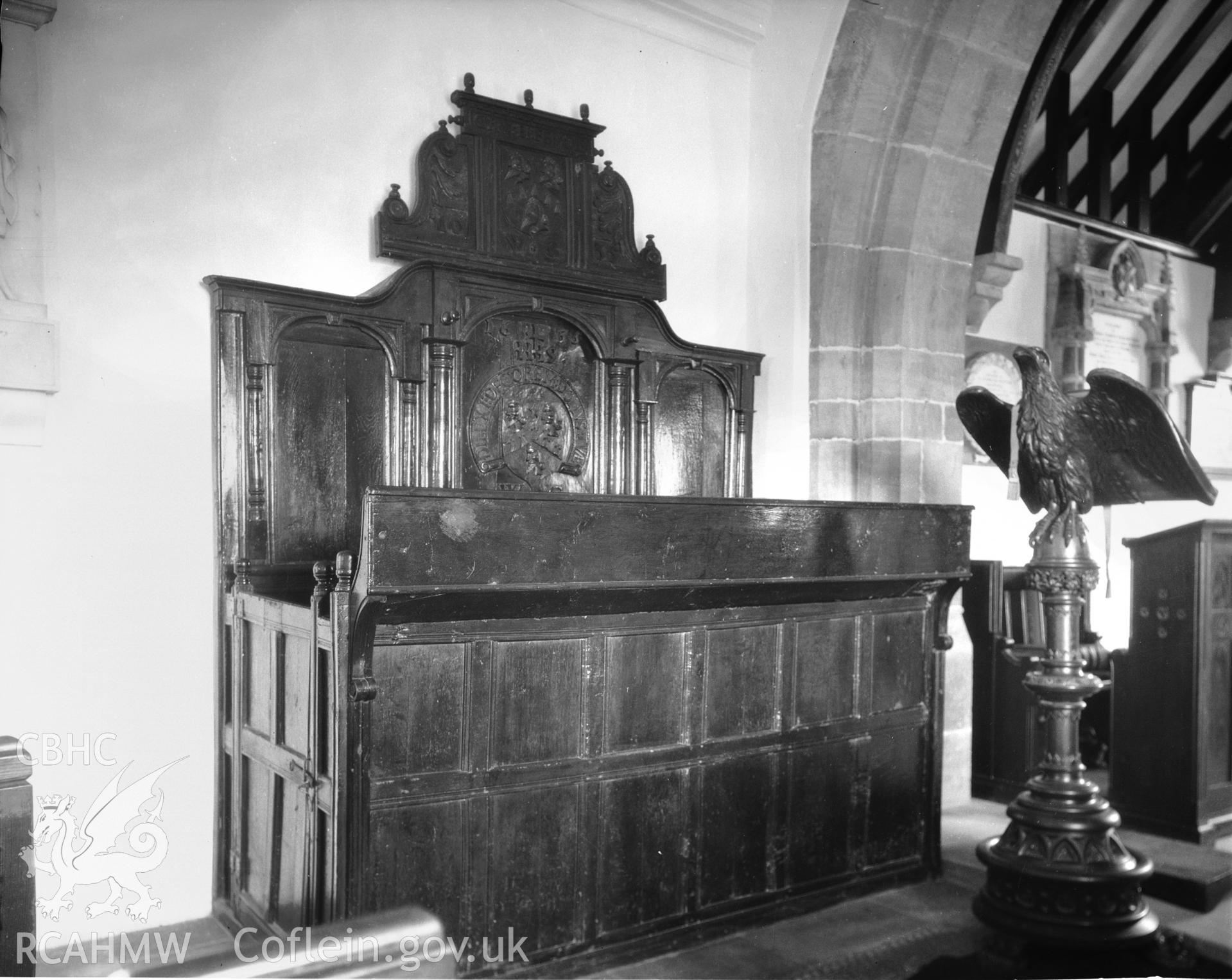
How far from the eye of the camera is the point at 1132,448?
3391 mm

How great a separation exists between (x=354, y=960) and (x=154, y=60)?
314 centimetres

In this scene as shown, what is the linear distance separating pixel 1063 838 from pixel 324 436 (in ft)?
8.65

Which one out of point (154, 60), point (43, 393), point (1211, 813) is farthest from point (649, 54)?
point (1211, 813)

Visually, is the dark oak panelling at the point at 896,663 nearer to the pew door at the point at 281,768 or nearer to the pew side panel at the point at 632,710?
the pew side panel at the point at 632,710

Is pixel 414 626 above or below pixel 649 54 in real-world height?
below

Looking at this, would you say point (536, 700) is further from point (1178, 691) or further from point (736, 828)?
point (1178, 691)

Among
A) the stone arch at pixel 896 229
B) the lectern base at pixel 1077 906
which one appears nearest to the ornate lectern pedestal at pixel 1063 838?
the lectern base at pixel 1077 906

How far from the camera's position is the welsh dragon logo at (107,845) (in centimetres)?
317

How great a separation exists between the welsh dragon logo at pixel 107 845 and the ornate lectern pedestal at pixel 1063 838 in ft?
8.35

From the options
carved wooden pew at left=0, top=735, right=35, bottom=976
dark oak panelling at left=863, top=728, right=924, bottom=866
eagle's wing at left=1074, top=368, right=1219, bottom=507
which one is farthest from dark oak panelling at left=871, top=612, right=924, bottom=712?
carved wooden pew at left=0, top=735, right=35, bottom=976

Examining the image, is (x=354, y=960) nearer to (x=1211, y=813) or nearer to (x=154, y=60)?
(x=154, y=60)

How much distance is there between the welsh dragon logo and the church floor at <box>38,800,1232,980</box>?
19 centimetres

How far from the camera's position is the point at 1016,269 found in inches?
234

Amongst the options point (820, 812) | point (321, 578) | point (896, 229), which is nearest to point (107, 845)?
point (321, 578)
